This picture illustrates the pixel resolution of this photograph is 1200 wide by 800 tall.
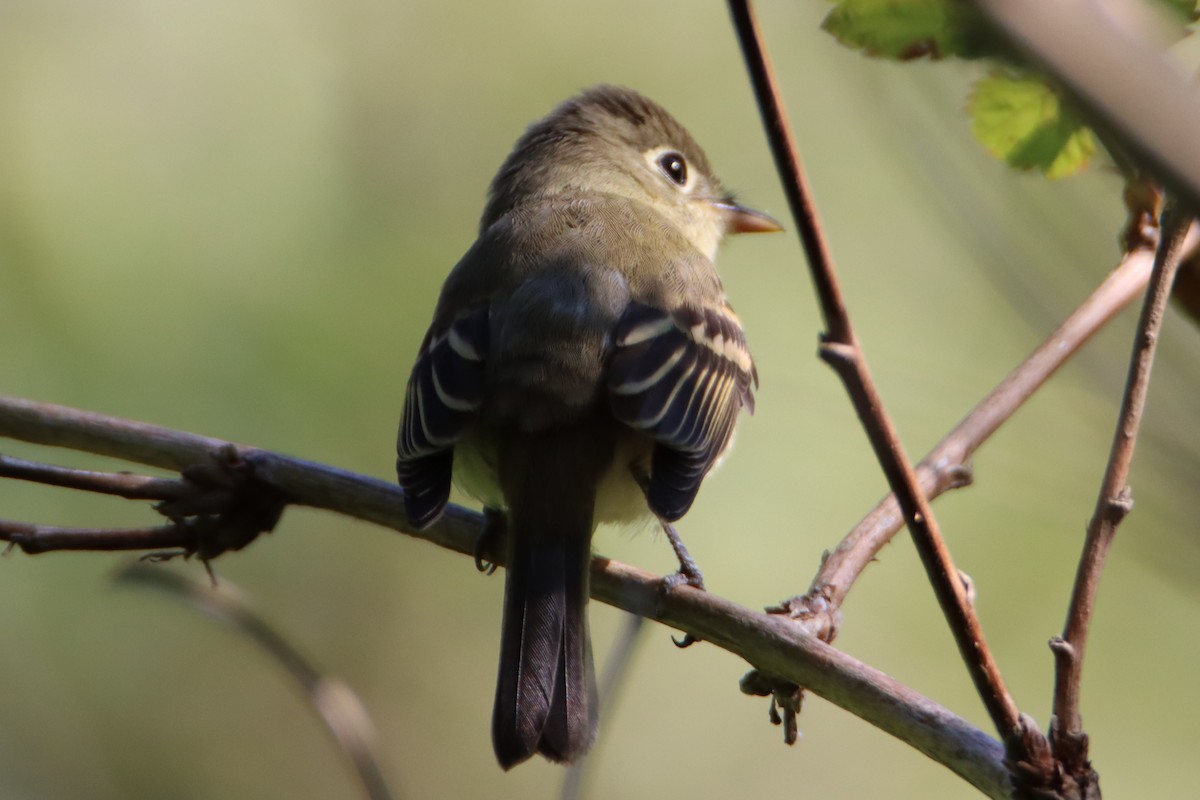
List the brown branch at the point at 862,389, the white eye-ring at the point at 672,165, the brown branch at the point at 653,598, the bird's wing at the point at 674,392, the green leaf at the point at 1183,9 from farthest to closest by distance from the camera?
the white eye-ring at the point at 672,165
the bird's wing at the point at 674,392
the brown branch at the point at 653,598
the green leaf at the point at 1183,9
the brown branch at the point at 862,389

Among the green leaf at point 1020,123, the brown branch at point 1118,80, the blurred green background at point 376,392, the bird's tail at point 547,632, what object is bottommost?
the blurred green background at point 376,392

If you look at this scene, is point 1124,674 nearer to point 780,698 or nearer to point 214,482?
point 780,698

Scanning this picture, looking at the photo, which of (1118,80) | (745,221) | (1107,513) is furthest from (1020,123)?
(745,221)

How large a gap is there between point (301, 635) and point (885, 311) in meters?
2.42

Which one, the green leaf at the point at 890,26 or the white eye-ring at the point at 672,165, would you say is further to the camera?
the white eye-ring at the point at 672,165

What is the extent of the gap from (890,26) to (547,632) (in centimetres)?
128

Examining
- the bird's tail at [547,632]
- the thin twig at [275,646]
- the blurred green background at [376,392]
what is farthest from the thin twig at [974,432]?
the blurred green background at [376,392]

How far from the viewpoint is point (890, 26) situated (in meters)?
1.38

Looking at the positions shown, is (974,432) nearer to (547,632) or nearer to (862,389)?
(547,632)

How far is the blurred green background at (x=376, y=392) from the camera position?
446 cm

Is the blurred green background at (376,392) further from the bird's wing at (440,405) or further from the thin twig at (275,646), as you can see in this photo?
the thin twig at (275,646)

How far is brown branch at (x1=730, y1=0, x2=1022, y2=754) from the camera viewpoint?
3.41ft

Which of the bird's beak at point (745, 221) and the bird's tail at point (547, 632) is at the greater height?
the bird's beak at point (745, 221)

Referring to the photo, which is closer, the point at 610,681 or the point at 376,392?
the point at 610,681
